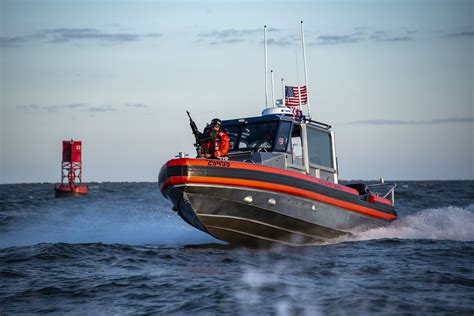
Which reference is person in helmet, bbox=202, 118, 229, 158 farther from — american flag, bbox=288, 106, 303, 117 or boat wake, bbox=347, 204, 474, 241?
boat wake, bbox=347, 204, 474, 241

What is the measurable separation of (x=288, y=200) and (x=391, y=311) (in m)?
5.13

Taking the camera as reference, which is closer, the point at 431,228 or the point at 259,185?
the point at 259,185

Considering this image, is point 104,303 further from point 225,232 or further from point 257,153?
point 257,153

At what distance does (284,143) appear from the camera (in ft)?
41.4

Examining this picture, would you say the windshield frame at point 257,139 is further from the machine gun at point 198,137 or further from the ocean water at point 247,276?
the ocean water at point 247,276

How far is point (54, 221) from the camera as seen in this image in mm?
21406

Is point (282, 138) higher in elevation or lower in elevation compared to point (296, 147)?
higher

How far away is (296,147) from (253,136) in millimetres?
914

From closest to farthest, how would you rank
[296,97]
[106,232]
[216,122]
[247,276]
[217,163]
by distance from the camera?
[247,276], [217,163], [216,122], [296,97], [106,232]

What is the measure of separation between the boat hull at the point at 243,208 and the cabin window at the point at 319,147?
89cm

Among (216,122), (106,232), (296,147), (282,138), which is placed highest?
(216,122)

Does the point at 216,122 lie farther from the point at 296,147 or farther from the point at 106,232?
the point at 106,232

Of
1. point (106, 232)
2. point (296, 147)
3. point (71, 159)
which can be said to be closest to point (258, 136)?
point (296, 147)

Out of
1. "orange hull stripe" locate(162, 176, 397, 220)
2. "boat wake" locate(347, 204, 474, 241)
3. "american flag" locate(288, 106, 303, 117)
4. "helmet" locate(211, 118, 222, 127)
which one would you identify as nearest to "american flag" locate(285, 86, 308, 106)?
"american flag" locate(288, 106, 303, 117)
